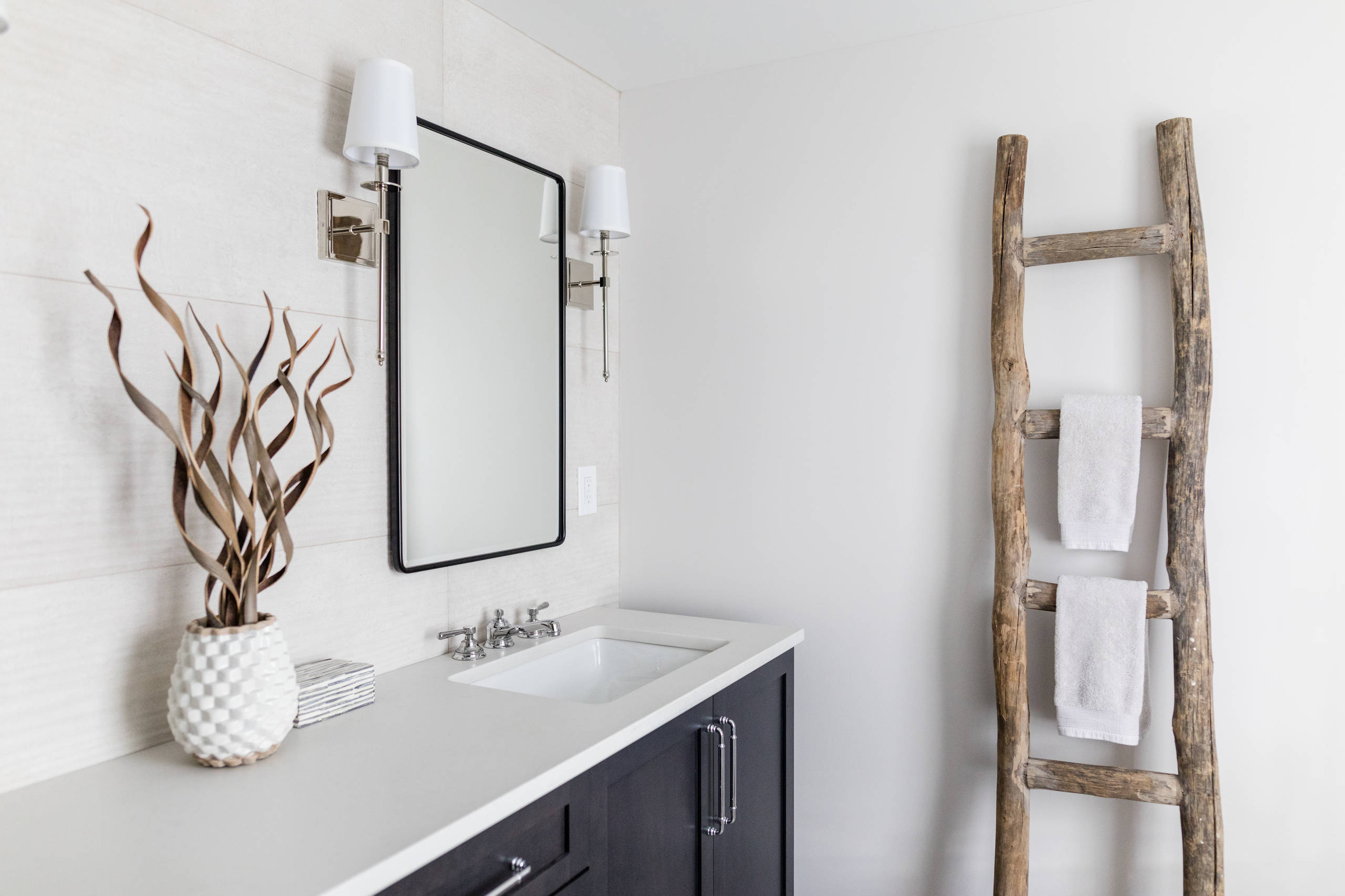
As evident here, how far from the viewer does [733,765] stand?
5.70ft

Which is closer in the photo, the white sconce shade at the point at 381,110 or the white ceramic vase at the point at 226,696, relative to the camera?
the white ceramic vase at the point at 226,696

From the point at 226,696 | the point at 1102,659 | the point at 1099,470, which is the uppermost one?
the point at 1099,470

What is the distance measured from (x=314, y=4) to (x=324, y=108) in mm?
174

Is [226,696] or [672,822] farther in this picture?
[672,822]

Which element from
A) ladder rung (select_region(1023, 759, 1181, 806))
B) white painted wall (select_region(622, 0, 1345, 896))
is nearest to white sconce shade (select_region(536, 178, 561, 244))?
white painted wall (select_region(622, 0, 1345, 896))

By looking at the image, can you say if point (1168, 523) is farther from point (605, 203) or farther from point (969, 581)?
point (605, 203)

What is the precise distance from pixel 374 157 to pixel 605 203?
632 mm

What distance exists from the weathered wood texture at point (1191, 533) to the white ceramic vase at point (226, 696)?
1.61 m

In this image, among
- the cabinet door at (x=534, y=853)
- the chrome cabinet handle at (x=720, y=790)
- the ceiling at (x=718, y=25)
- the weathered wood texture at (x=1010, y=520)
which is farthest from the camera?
the ceiling at (x=718, y=25)

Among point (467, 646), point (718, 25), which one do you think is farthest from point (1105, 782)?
point (718, 25)

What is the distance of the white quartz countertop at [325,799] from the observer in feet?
3.07

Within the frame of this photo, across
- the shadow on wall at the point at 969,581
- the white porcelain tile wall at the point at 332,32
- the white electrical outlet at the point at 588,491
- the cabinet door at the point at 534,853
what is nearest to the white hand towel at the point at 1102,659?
the shadow on wall at the point at 969,581

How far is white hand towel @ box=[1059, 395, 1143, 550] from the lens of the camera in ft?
5.77

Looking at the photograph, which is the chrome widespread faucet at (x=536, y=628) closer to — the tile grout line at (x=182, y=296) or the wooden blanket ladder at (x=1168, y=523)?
the tile grout line at (x=182, y=296)
